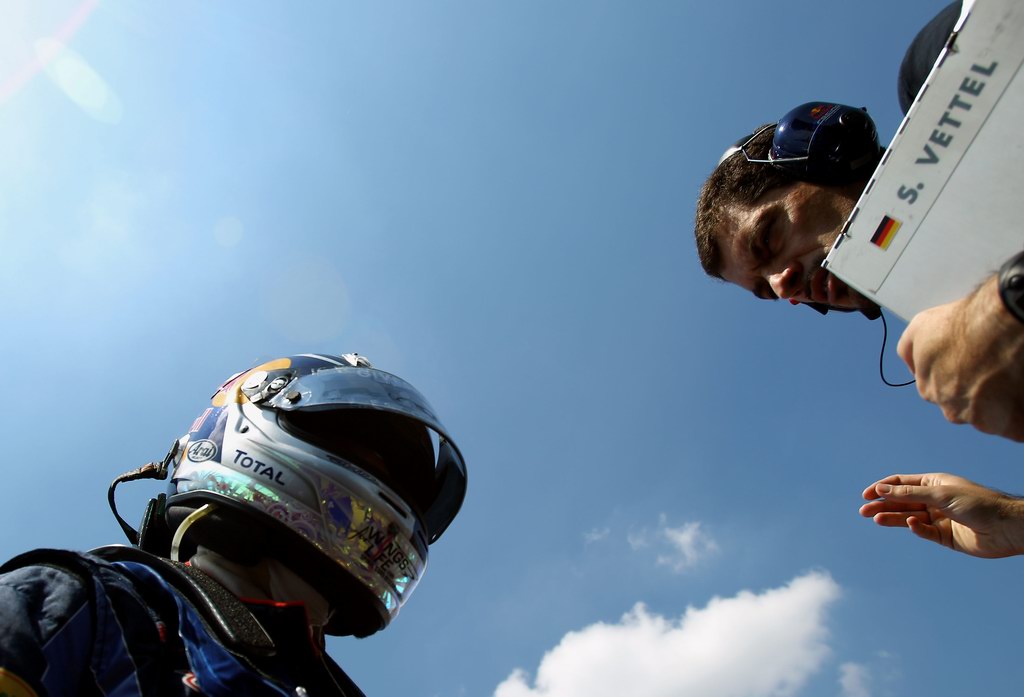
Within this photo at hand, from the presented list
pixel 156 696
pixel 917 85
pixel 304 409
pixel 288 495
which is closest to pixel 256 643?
pixel 156 696

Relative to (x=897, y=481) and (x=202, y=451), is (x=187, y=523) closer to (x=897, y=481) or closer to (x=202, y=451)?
(x=202, y=451)

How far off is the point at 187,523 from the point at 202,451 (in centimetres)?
44

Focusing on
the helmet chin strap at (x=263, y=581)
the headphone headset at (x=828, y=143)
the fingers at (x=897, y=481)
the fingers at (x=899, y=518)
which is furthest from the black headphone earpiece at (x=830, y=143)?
the helmet chin strap at (x=263, y=581)

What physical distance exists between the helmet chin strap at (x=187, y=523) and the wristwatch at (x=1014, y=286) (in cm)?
275

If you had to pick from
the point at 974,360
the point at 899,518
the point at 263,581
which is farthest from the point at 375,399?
the point at 899,518

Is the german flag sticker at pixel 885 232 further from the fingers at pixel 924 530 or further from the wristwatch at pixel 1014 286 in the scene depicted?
the fingers at pixel 924 530

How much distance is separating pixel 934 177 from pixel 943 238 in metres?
0.18

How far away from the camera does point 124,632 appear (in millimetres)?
1670

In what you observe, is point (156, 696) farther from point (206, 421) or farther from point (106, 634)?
point (206, 421)

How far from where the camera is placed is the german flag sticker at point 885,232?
1906 mm

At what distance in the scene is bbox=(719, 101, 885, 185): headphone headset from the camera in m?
2.92

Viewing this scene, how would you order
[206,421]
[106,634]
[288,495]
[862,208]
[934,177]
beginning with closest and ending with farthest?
[106,634] < [934,177] < [862,208] < [288,495] < [206,421]

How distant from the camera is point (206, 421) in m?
3.16

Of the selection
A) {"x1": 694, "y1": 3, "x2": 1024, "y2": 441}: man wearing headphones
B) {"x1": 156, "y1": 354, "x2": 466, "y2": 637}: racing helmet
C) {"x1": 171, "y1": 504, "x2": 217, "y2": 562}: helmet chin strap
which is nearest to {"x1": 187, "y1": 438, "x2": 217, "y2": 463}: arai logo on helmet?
{"x1": 156, "y1": 354, "x2": 466, "y2": 637}: racing helmet
